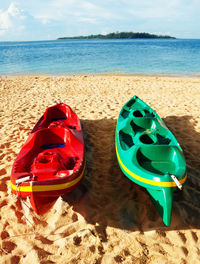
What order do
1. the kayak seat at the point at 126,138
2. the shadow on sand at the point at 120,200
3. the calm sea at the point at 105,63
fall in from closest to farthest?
the shadow on sand at the point at 120,200 → the kayak seat at the point at 126,138 → the calm sea at the point at 105,63

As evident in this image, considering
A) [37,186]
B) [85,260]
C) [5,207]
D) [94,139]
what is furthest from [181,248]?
[94,139]

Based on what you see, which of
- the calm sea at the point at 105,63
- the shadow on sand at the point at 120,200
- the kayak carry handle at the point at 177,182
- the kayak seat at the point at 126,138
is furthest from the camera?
the calm sea at the point at 105,63

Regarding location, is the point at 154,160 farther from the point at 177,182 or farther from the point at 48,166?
the point at 48,166

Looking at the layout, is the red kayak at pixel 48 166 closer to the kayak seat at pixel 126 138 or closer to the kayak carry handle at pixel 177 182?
the kayak seat at pixel 126 138

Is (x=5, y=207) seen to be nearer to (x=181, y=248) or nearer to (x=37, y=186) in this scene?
(x=37, y=186)

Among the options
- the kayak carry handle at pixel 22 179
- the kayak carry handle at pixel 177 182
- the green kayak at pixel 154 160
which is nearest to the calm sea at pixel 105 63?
the green kayak at pixel 154 160

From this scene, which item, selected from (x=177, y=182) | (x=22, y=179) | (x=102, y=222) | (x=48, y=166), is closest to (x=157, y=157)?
(x=177, y=182)

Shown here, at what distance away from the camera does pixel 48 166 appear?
11.1 ft

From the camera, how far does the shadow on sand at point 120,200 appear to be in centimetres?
307

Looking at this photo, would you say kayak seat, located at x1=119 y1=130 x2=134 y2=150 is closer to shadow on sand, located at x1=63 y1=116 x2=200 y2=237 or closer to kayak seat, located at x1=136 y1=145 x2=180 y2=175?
shadow on sand, located at x1=63 y1=116 x2=200 y2=237

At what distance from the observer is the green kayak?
280 centimetres

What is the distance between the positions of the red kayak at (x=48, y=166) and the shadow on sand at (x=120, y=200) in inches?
22.0

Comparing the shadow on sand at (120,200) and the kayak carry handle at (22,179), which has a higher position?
the kayak carry handle at (22,179)

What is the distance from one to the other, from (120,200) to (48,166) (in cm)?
150
